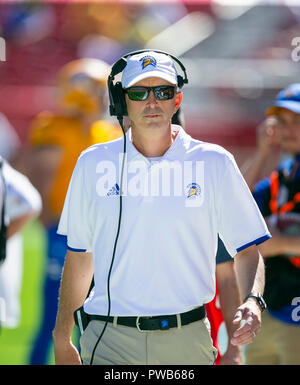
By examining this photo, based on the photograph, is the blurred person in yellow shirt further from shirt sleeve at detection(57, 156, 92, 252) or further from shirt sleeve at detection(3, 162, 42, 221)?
shirt sleeve at detection(57, 156, 92, 252)

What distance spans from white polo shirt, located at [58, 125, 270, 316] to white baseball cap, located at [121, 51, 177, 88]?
0.69ft

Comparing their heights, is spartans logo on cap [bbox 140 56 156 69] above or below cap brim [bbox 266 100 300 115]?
above

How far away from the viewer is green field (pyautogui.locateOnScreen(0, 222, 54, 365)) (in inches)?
225

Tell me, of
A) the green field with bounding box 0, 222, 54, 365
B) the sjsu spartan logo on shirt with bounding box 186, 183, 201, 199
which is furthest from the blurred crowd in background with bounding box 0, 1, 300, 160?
the sjsu spartan logo on shirt with bounding box 186, 183, 201, 199

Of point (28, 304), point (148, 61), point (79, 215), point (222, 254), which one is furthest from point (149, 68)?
point (28, 304)

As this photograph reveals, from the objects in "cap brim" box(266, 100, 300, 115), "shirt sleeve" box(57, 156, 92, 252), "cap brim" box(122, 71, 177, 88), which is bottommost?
"shirt sleeve" box(57, 156, 92, 252)

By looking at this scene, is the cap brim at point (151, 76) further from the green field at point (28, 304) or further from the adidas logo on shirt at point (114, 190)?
the green field at point (28, 304)

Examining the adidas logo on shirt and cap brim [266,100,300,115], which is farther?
cap brim [266,100,300,115]

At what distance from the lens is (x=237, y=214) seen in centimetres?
247

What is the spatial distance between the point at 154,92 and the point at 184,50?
28.3ft

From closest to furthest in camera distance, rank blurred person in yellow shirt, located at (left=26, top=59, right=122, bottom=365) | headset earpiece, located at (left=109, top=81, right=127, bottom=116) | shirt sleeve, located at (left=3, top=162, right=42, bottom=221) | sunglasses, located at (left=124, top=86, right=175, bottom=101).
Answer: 1. sunglasses, located at (left=124, top=86, right=175, bottom=101)
2. headset earpiece, located at (left=109, top=81, right=127, bottom=116)
3. shirt sleeve, located at (left=3, top=162, right=42, bottom=221)
4. blurred person in yellow shirt, located at (left=26, top=59, right=122, bottom=365)

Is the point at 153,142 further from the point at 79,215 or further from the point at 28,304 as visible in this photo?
the point at 28,304

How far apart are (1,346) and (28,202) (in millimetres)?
2367

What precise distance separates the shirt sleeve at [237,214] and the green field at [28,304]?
263 cm
